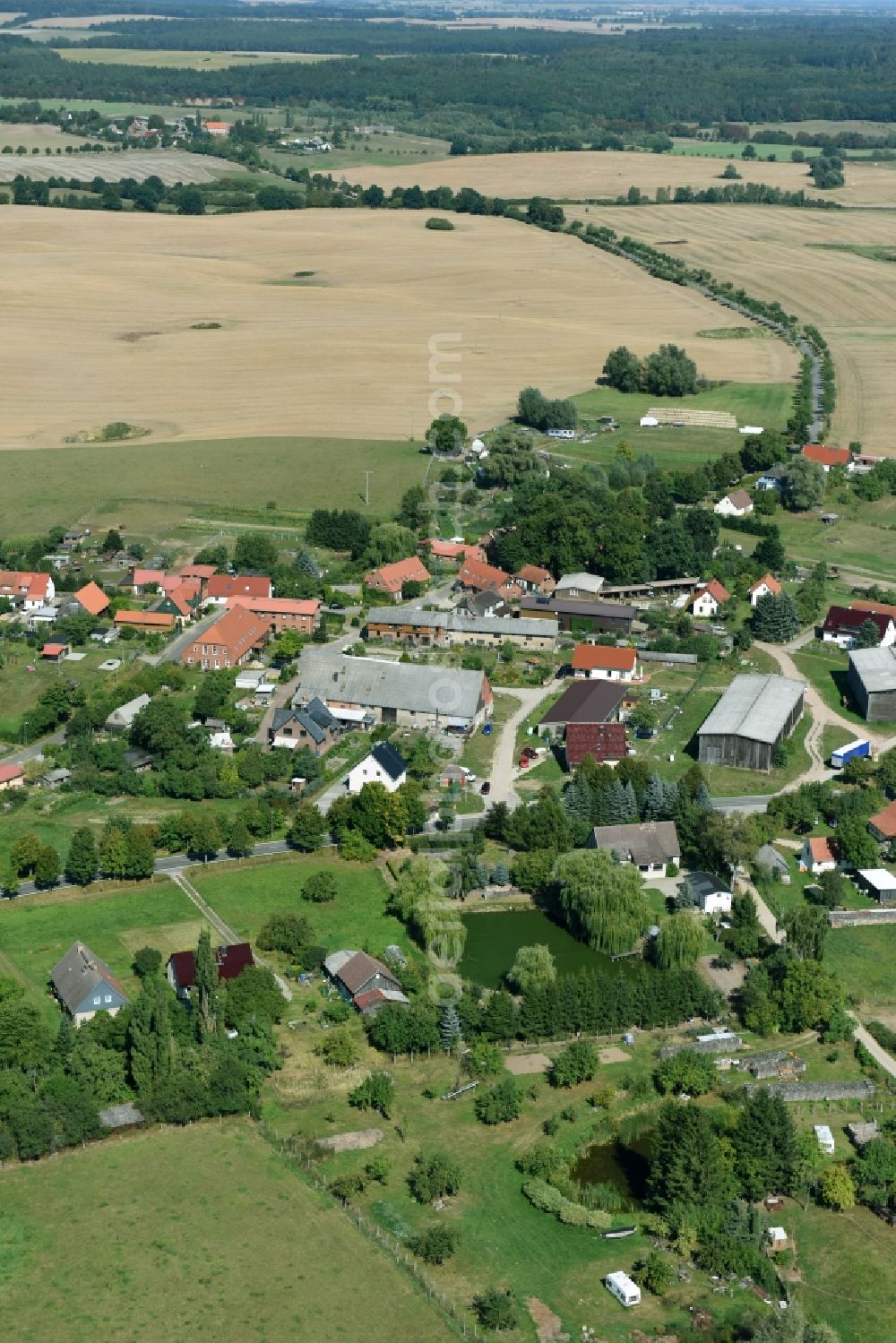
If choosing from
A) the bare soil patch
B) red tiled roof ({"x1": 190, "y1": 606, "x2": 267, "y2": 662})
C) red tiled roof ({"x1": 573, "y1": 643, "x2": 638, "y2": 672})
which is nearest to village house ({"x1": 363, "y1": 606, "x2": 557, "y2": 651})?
red tiled roof ({"x1": 573, "y1": 643, "x2": 638, "y2": 672})

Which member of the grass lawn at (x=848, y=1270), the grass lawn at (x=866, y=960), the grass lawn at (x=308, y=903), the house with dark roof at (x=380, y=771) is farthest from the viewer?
the house with dark roof at (x=380, y=771)

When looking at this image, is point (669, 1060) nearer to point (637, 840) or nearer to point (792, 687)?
point (637, 840)

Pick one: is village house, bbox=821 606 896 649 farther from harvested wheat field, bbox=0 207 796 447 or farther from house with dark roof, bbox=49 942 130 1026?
house with dark roof, bbox=49 942 130 1026

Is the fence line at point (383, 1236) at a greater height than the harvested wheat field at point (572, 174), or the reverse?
the harvested wheat field at point (572, 174)

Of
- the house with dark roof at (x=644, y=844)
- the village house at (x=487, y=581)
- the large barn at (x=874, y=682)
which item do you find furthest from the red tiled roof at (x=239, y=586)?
the house with dark roof at (x=644, y=844)

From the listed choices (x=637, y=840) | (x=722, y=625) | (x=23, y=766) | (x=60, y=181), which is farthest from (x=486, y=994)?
(x=60, y=181)

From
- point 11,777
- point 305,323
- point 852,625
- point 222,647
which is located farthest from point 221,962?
point 305,323

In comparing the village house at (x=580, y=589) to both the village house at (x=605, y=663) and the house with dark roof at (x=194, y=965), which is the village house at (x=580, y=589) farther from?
the house with dark roof at (x=194, y=965)
